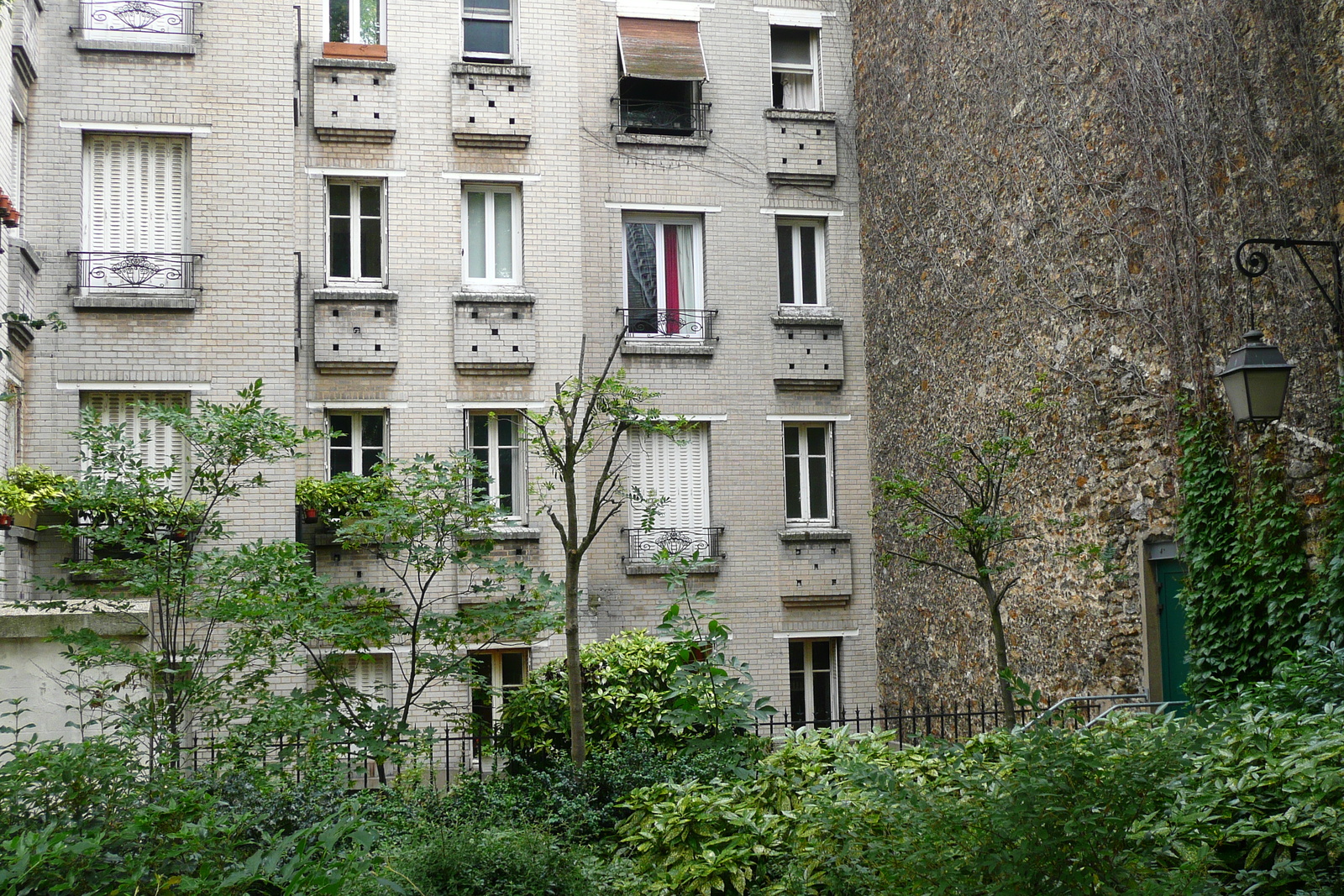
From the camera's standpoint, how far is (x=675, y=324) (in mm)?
18125

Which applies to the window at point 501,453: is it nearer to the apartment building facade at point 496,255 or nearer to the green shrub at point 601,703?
the apartment building facade at point 496,255

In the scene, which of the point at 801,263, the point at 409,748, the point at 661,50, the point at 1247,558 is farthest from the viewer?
the point at 801,263

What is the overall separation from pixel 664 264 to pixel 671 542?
4394 mm

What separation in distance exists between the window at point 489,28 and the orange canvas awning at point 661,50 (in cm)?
174

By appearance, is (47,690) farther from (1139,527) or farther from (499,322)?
(1139,527)

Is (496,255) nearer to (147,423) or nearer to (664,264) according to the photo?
(664,264)

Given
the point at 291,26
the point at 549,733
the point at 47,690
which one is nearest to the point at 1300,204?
the point at 549,733

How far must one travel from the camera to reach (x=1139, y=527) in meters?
11.7

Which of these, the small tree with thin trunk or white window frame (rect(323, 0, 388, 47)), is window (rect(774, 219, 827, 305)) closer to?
the small tree with thin trunk

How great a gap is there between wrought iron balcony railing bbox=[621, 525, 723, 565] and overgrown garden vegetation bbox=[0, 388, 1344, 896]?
12.2 feet

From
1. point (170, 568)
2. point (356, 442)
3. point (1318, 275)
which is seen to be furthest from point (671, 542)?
point (1318, 275)

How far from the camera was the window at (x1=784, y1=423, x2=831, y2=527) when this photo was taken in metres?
18.4

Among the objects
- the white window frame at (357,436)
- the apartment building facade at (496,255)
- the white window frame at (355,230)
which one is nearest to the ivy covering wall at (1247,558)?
the apartment building facade at (496,255)

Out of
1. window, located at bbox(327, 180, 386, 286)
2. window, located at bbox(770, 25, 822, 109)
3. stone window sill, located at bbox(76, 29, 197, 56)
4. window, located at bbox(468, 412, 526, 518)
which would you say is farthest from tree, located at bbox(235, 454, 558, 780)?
window, located at bbox(770, 25, 822, 109)
